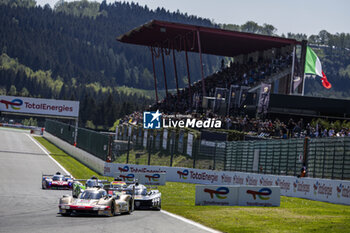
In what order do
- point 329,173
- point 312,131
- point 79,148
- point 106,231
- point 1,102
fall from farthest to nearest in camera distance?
point 1,102 < point 79,148 < point 312,131 < point 329,173 < point 106,231

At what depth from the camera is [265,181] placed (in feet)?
104

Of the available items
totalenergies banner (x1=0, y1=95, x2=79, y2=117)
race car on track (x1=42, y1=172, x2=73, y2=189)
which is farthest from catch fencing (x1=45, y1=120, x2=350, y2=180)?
totalenergies banner (x1=0, y1=95, x2=79, y2=117)

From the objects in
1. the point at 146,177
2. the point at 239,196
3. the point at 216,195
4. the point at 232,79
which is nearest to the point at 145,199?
the point at 216,195

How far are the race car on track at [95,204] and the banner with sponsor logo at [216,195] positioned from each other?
4.49 m

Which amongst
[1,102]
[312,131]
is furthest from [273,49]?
[1,102]

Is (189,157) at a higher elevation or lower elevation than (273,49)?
lower

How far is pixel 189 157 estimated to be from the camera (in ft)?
134

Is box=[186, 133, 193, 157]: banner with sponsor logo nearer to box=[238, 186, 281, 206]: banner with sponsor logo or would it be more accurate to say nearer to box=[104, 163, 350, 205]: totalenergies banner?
box=[104, 163, 350, 205]: totalenergies banner

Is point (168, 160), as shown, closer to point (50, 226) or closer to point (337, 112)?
point (337, 112)

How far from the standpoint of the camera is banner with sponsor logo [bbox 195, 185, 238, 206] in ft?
75.7

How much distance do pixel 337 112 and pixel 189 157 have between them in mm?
15465

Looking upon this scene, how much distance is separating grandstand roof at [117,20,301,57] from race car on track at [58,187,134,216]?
137 feet

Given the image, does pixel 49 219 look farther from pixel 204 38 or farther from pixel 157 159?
pixel 204 38

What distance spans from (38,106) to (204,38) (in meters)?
28.0
